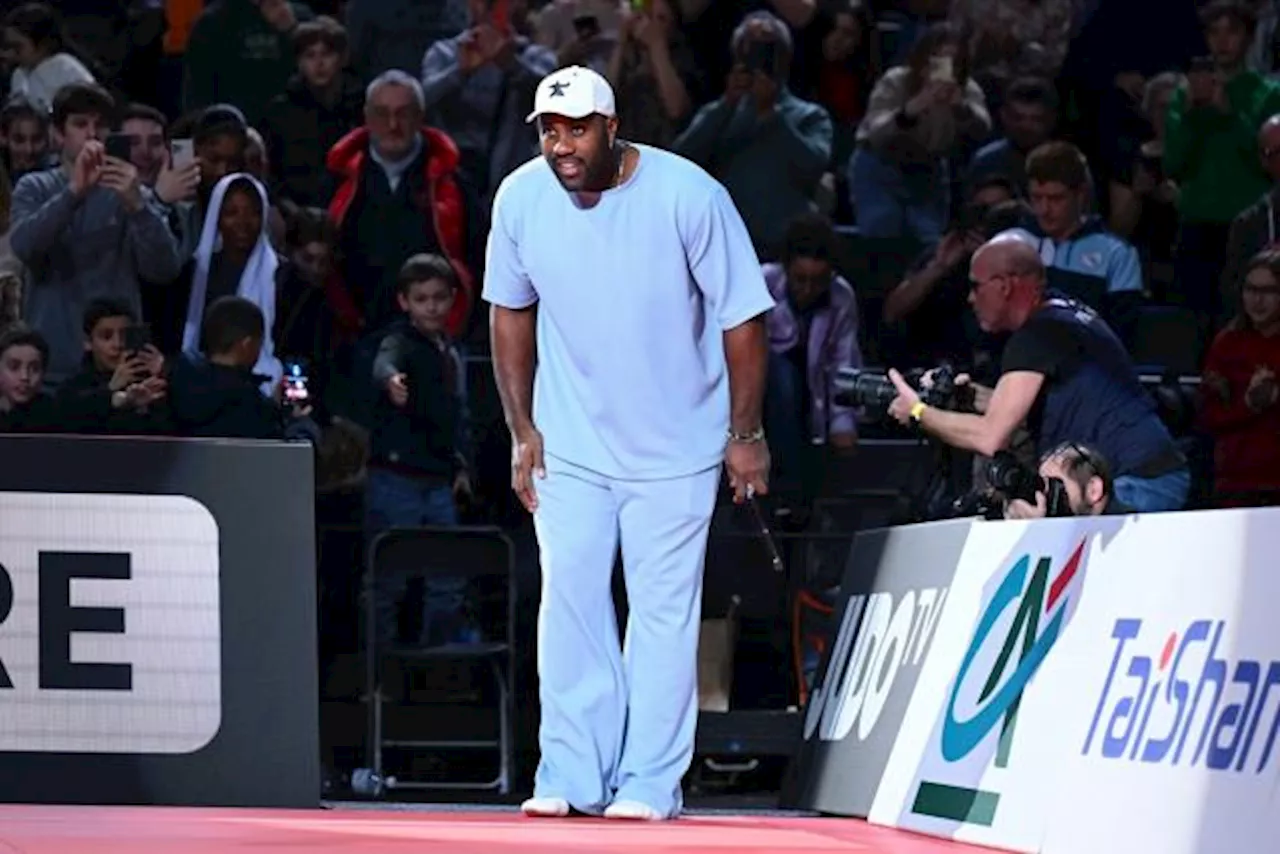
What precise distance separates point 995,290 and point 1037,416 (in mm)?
679

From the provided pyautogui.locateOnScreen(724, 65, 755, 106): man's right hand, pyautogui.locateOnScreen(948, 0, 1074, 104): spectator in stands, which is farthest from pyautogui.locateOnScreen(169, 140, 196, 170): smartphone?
pyautogui.locateOnScreen(948, 0, 1074, 104): spectator in stands

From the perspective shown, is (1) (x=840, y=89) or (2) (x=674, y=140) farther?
(1) (x=840, y=89)

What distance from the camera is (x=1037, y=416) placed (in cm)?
1099

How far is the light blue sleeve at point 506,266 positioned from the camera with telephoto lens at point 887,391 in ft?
6.29

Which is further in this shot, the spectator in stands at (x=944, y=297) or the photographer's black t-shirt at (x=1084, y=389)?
the spectator in stands at (x=944, y=297)

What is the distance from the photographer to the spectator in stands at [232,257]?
46.2 feet

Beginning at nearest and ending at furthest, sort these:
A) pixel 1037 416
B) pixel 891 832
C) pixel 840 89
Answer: pixel 891 832 < pixel 1037 416 < pixel 840 89

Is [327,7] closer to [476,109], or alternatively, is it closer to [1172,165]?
[476,109]

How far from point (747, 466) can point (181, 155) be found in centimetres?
566

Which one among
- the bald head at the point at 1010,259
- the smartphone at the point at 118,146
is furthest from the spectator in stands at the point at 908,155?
the bald head at the point at 1010,259

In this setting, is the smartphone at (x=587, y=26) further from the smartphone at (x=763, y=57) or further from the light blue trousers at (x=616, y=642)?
the light blue trousers at (x=616, y=642)

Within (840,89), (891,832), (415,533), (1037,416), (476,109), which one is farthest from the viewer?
(840,89)

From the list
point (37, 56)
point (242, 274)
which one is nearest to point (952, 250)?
point (242, 274)

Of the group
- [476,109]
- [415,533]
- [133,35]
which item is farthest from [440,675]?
[133,35]
